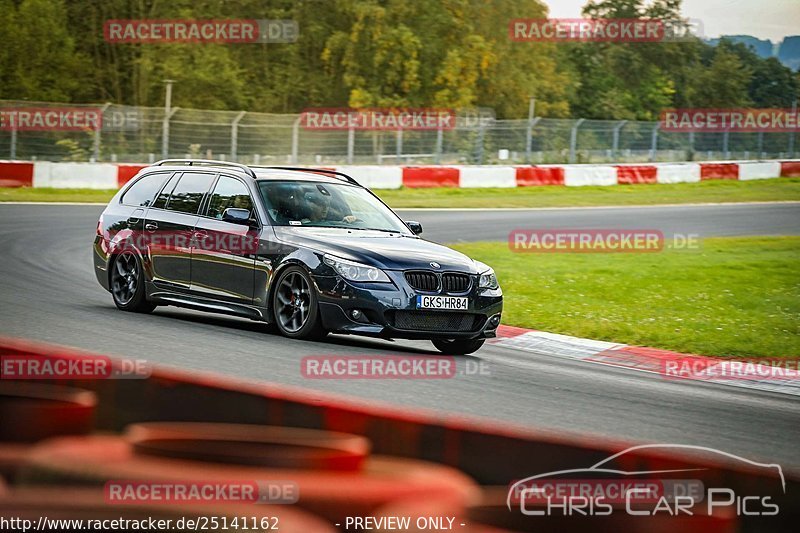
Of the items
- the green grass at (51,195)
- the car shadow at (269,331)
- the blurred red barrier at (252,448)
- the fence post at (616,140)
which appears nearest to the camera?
the blurred red barrier at (252,448)

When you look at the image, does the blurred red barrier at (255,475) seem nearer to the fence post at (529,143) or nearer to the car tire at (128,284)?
the car tire at (128,284)

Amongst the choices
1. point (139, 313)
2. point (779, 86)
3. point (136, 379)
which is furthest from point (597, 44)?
point (136, 379)

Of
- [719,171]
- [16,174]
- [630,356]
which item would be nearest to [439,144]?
[719,171]

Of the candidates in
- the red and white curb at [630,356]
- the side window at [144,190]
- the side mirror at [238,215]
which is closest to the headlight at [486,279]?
the red and white curb at [630,356]

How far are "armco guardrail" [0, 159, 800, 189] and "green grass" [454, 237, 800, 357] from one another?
41.9 ft

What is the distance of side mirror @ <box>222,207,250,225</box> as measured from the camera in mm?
11008

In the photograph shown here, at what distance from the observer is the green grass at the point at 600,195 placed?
32.7 metres

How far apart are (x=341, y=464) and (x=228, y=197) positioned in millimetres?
7798

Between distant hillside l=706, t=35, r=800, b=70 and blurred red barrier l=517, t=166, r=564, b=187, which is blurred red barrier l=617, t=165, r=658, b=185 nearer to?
A: blurred red barrier l=517, t=166, r=564, b=187

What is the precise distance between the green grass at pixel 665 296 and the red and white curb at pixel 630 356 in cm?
43

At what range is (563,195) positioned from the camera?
35938 millimetres

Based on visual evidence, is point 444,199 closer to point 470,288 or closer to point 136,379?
point 470,288

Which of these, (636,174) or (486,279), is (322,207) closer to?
(486,279)

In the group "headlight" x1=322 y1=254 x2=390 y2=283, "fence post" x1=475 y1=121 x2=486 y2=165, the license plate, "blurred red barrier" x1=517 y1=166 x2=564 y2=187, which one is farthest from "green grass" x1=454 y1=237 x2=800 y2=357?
"fence post" x1=475 y1=121 x2=486 y2=165
